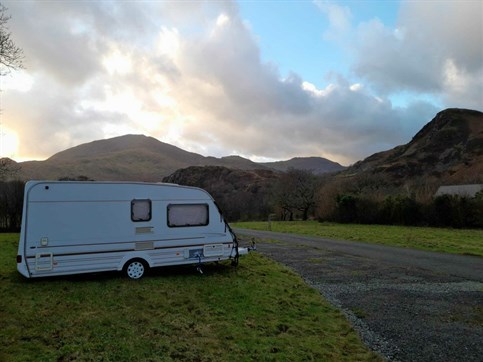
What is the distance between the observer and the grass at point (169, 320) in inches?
260

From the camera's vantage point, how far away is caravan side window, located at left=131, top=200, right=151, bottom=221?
460 inches

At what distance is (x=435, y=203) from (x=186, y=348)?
108 ft

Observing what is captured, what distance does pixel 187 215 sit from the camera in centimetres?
1242

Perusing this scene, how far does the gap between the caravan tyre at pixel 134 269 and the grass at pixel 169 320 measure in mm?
309

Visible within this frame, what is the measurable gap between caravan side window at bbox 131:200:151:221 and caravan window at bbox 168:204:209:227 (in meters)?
0.65

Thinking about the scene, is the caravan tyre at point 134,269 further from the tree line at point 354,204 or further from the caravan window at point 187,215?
the tree line at point 354,204

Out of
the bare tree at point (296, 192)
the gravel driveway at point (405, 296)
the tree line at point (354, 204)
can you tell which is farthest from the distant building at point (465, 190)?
the gravel driveway at point (405, 296)

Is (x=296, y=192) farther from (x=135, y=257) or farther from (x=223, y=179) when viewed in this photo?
(x=223, y=179)

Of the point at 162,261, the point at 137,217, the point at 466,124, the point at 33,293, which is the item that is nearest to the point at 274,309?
the point at 162,261

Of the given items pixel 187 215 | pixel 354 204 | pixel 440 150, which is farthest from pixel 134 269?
pixel 440 150

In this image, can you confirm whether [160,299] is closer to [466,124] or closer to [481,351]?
[481,351]

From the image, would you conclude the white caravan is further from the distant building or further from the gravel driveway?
the distant building

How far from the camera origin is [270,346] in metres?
7.03

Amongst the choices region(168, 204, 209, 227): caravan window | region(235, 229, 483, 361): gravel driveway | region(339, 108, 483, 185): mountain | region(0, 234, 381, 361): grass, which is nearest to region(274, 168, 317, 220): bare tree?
region(235, 229, 483, 361): gravel driveway
